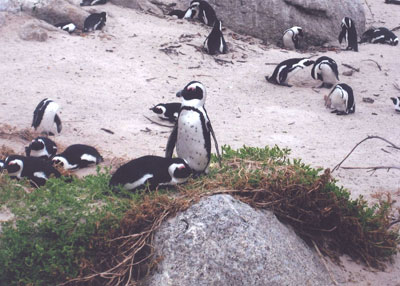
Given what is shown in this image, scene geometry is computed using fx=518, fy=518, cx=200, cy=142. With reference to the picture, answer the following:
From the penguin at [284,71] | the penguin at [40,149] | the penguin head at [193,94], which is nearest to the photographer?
the penguin head at [193,94]

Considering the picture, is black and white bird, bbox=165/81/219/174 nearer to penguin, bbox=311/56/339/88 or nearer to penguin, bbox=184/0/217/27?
penguin, bbox=311/56/339/88

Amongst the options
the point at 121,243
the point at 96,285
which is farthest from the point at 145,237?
the point at 96,285

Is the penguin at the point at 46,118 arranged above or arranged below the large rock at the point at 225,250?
below

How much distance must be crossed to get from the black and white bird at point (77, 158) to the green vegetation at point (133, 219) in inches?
43.8

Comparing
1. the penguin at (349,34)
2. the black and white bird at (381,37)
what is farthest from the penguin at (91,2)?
the black and white bird at (381,37)

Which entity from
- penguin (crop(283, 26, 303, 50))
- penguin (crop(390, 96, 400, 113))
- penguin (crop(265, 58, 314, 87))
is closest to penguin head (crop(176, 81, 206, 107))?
penguin (crop(390, 96, 400, 113))

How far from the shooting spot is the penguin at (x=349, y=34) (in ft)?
38.3

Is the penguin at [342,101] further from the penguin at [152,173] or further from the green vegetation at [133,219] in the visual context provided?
the penguin at [152,173]

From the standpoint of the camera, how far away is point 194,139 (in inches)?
169

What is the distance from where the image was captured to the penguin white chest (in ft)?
14.1

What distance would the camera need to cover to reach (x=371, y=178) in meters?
5.49

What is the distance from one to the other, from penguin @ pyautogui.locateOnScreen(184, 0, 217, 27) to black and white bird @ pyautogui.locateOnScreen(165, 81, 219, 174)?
8.17 meters

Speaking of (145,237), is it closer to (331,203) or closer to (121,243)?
(121,243)

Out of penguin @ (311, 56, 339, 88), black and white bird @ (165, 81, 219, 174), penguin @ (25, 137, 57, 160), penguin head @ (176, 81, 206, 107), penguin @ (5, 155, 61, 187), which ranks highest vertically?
penguin head @ (176, 81, 206, 107)
